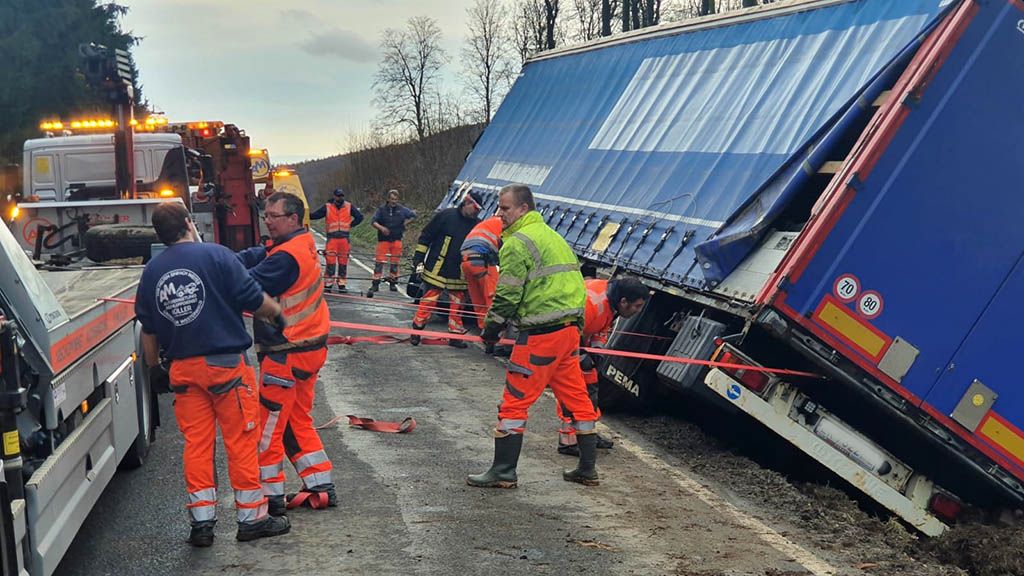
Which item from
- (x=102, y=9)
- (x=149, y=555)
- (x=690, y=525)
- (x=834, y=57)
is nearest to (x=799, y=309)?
(x=690, y=525)

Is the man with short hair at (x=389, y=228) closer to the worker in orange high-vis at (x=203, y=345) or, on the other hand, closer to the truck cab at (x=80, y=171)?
the truck cab at (x=80, y=171)

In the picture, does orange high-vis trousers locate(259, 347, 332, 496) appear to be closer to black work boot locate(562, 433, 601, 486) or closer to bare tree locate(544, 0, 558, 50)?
Result: black work boot locate(562, 433, 601, 486)

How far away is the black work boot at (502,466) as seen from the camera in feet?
22.2

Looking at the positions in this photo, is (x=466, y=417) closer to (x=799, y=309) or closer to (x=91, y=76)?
(x=799, y=309)

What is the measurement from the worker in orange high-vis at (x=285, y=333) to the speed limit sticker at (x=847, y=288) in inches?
124

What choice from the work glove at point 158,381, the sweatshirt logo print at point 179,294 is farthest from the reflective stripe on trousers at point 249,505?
the work glove at point 158,381

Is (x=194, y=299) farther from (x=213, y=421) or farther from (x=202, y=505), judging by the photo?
(x=202, y=505)

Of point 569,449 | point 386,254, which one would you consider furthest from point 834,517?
point 386,254

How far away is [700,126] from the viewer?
10430 mm

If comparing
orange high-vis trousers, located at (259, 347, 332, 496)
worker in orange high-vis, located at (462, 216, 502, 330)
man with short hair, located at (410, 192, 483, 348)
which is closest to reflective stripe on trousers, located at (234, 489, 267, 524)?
orange high-vis trousers, located at (259, 347, 332, 496)

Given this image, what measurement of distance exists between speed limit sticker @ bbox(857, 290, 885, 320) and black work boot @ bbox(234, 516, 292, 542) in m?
3.70

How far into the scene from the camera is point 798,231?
7.68m

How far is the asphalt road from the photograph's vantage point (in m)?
5.41

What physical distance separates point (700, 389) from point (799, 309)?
1.03 m
